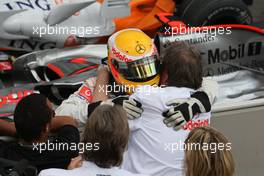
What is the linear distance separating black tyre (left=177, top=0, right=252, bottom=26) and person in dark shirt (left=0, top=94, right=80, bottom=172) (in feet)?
7.74

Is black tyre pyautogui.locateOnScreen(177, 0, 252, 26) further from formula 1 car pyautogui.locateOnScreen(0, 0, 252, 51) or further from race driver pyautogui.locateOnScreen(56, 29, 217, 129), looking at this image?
race driver pyautogui.locateOnScreen(56, 29, 217, 129)

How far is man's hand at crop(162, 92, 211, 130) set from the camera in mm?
2318

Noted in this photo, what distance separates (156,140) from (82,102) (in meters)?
0.64

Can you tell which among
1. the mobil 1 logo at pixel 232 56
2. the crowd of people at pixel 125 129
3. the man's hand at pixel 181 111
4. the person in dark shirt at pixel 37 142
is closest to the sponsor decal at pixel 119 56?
the crowd of people at pixel 125 129

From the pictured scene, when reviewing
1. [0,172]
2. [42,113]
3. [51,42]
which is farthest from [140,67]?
[51,42]

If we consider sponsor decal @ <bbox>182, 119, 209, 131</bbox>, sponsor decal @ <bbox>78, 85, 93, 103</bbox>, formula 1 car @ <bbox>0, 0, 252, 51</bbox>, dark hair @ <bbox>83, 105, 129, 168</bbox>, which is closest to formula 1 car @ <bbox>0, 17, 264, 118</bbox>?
sponsor decal @ <bbox>78, 85, 93, 103</bbox>

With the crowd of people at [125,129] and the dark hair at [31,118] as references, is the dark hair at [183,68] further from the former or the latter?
→ the dark hair at [31,118]

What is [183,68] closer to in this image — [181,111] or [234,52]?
[181,111]

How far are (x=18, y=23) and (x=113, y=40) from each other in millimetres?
1769

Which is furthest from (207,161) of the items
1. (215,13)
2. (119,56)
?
(215,13)

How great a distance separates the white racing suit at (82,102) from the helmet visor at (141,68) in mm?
265

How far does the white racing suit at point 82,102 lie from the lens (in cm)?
262

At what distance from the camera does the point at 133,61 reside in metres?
2.76

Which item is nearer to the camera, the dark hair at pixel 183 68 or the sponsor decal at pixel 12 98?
the dark hair at pixel 183 68
